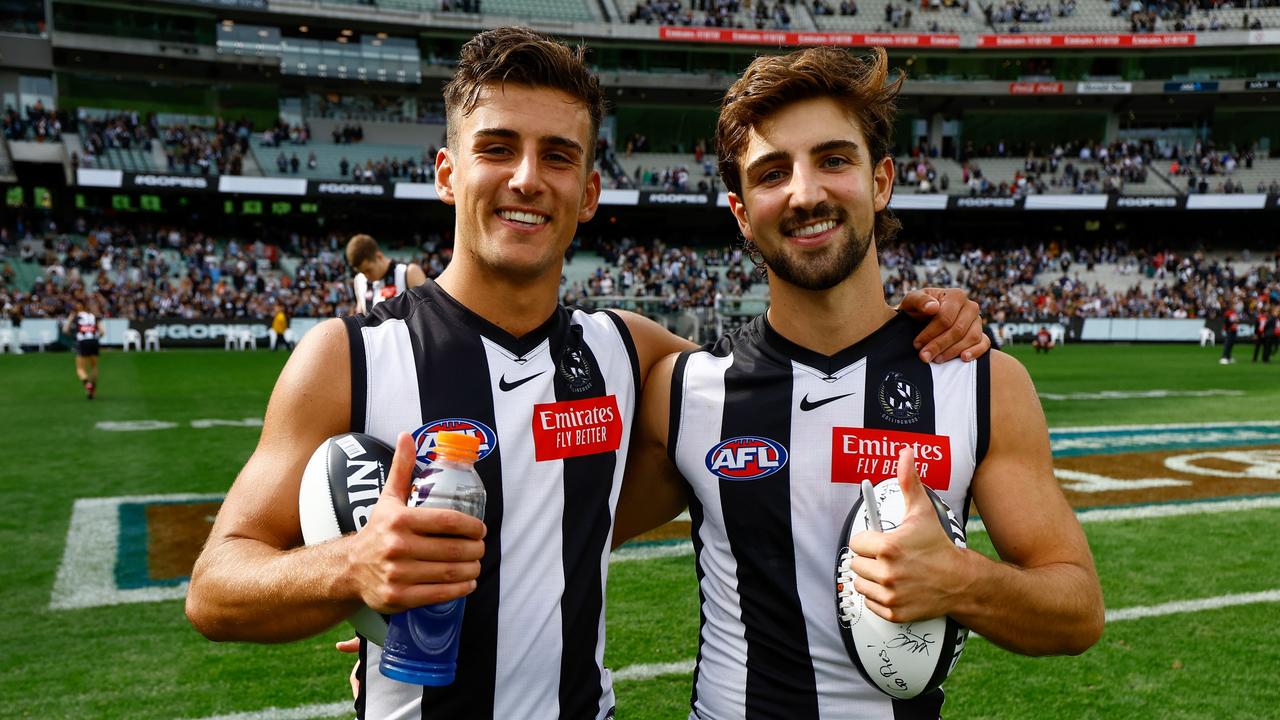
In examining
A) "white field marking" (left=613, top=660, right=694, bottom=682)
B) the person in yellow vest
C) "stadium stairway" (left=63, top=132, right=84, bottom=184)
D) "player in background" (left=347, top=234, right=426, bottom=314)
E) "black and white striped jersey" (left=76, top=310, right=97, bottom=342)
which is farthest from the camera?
"stadium stairway" (left=63, top=132, right=84, bottom=184)

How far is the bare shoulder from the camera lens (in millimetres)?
2633

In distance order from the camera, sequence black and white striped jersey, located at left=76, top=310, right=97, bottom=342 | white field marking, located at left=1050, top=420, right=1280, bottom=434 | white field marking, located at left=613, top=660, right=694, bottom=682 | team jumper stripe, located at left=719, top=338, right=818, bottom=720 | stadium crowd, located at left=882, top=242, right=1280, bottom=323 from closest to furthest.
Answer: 1. team jumper stripe, located at left=719, top=338, right=818, bottom=720
2. white field marking, located at left=613, top=660, right=694, bottom=682
3. white field marking, located at left=1050, top=420, right=1280, bottom=434
4. black and white striped jersey, located at left=76, top=310, right=97, bottom=342
5. stadium crowd, located at left=882, top=242, right=1280, bottom=323

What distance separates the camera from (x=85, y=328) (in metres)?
14.3

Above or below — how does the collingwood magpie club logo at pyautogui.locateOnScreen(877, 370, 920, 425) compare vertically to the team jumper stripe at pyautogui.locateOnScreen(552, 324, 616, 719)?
above

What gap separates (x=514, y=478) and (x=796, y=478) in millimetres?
732

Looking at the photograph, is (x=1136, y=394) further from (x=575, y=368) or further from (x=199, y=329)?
(x=199, y=329)

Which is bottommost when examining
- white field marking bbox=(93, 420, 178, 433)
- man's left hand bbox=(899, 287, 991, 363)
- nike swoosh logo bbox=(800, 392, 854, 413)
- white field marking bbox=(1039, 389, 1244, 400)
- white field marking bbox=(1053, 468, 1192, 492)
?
white field marking bbox=(1039, 389, 1244, 400)

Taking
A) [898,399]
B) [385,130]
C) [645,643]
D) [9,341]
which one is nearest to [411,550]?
[898,399]

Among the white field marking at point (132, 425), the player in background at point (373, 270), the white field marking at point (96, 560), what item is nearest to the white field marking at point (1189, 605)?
the white field marking at point (96, 560)

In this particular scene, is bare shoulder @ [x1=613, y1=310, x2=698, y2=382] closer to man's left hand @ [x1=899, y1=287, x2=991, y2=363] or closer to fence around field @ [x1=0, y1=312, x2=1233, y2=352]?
man's left hand @ [x1=899, y1=287, x2=991, y2=363]

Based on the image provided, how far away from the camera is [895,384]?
2.30 meters

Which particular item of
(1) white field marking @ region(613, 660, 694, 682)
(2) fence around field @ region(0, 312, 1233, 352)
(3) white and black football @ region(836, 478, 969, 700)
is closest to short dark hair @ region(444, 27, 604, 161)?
(3) white and black football @ region(836, 478, 969, 700)

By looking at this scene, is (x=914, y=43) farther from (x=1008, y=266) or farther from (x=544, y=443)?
(x=544, y=443)
